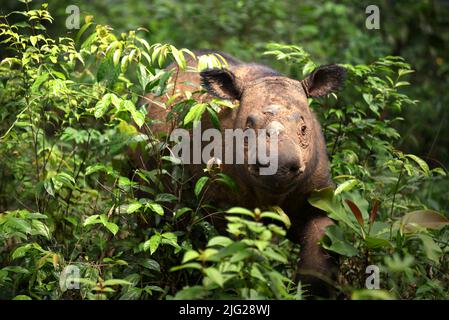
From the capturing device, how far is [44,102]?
626 cm

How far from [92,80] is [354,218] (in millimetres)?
3280

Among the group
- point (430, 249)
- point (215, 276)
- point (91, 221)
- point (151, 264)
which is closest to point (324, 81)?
point (430, 249)

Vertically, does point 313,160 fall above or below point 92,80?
below

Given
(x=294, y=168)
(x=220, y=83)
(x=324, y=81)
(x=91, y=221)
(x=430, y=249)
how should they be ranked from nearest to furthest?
(x=430, y=249)
(x=294, y=168)
(x=91, y=221)
(x=220, y=83)
(x=324, y=81)

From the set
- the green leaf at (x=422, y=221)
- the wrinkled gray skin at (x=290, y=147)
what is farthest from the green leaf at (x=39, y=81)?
the green leaf at (x=422, y=221)

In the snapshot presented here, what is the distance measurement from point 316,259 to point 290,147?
101 centimetres

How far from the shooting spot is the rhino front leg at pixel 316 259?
5.55 m

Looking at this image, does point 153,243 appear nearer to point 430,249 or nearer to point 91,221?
point 91,221

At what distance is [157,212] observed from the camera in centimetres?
534

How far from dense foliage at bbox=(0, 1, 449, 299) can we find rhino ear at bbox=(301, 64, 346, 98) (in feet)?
1.49

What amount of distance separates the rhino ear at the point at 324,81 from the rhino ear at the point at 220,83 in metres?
0.58

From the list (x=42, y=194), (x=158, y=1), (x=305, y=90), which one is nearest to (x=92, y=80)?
(x=42, y=194)
